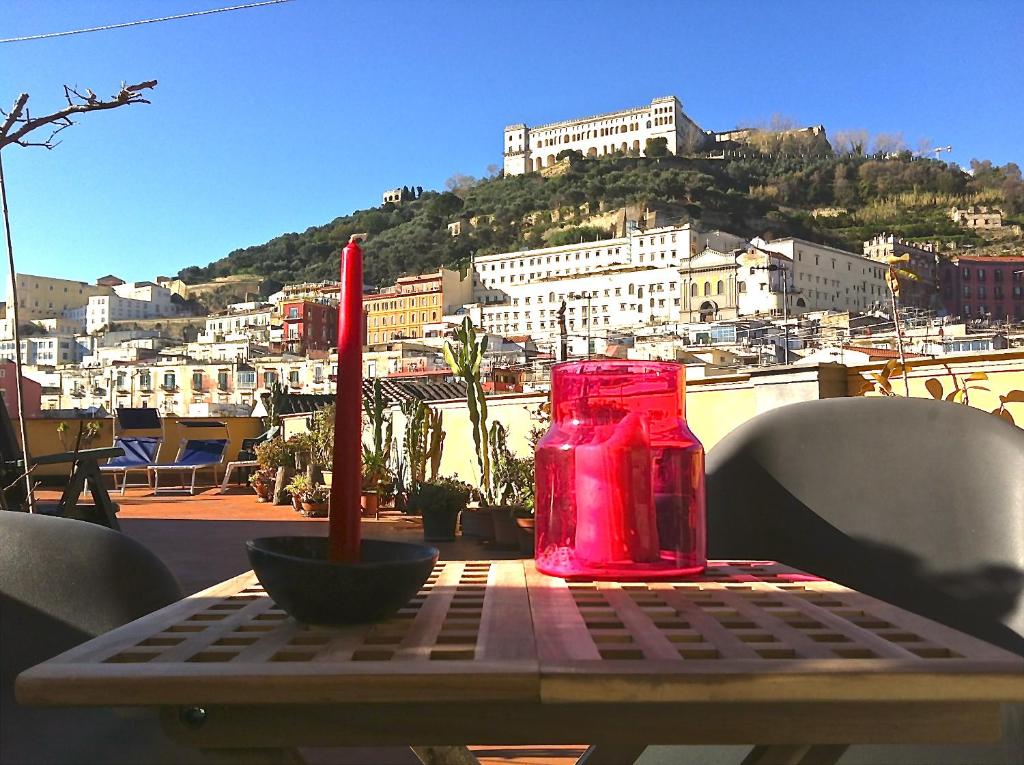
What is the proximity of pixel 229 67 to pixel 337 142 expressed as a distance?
1.26m

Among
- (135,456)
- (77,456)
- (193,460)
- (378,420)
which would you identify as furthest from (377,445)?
(77,456)

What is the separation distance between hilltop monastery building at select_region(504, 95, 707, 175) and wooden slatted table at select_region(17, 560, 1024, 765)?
275 feet

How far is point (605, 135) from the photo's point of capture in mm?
82250

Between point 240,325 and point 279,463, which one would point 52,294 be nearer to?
point 240,325

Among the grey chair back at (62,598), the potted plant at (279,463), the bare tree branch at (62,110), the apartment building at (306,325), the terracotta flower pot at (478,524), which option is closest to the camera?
the grey chair back at (62,598)

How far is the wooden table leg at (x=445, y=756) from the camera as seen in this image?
73 cm

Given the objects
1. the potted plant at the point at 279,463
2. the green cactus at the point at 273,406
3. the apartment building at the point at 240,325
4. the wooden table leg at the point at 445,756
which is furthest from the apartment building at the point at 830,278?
the wooden table leg at the point at 445,756

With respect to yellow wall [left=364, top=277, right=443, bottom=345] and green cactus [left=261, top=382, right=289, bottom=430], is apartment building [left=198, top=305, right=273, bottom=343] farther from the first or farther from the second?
green cactus [left=261, top=382, right=289, bottom=430]

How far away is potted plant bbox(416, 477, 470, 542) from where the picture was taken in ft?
16.9

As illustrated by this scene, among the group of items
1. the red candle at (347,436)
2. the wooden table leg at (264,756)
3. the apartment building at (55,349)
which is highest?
the apartment building at (55,349)

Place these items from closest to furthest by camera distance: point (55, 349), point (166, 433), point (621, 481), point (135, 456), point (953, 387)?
point (621, 481) → point (953, 387) → point (135, 456) → point (166, 433) → point (55, 349)

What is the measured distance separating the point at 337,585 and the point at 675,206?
73045mm

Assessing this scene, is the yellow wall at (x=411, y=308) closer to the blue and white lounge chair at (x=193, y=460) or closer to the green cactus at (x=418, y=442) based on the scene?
the blue and white lounge chair at (x=193, y=460)

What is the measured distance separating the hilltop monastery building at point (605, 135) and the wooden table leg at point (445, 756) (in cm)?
8363
